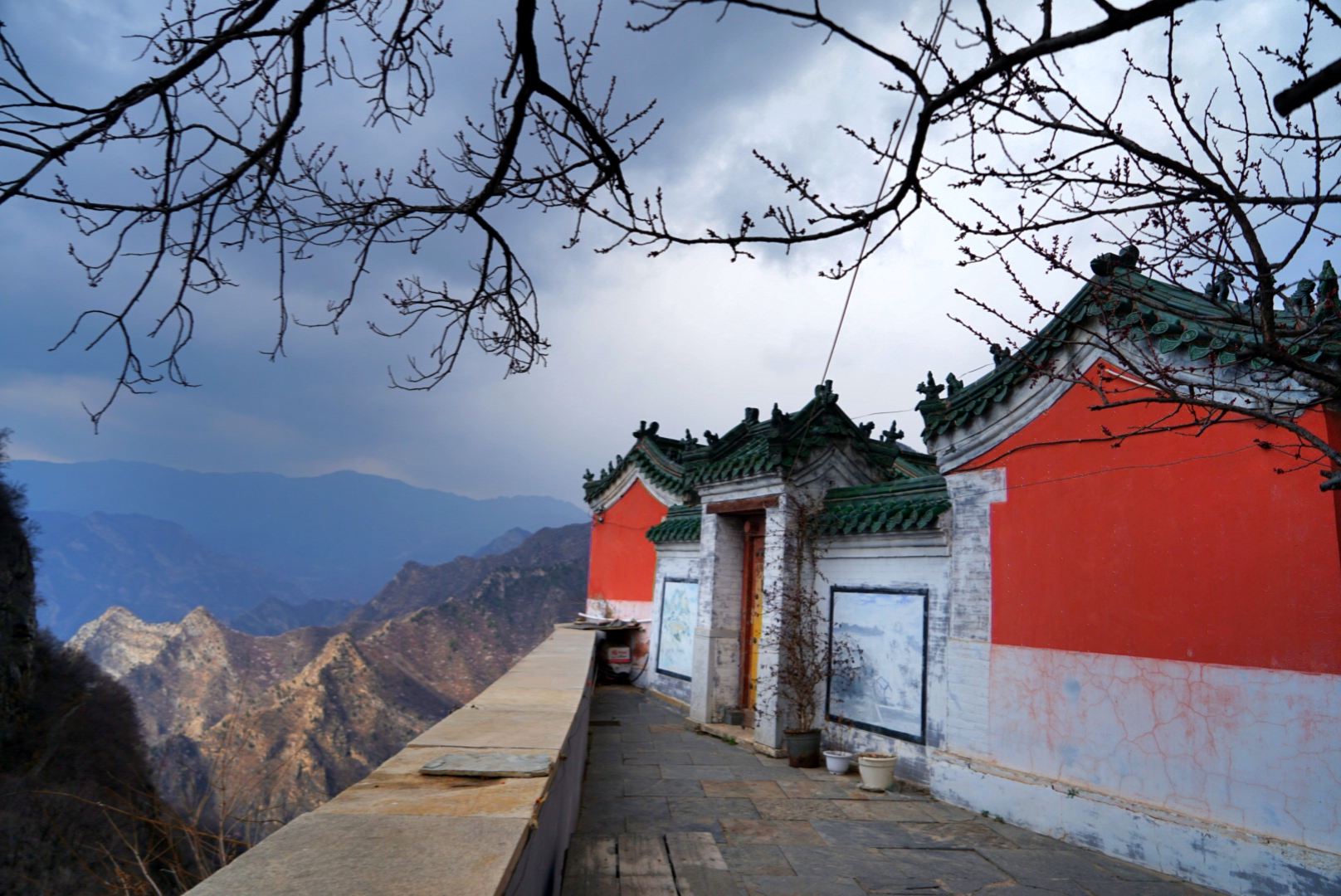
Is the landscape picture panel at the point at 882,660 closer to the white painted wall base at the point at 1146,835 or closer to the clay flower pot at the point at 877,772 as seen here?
the clay flower pot at the point at 877,772

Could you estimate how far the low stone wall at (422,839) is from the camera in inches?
54.0

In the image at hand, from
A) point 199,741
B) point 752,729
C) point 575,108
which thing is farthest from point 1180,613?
point 199,741

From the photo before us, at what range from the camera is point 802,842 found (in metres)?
5.19

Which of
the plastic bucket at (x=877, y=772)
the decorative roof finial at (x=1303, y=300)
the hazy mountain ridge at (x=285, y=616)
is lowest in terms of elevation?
the hazy mountain ridge at (x=285, y=616)

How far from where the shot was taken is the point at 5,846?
1772cm

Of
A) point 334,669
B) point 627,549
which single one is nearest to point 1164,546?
point 627,549

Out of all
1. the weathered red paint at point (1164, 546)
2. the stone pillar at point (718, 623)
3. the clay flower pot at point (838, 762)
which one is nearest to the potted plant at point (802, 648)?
the clay flower pot at point (838, 762)

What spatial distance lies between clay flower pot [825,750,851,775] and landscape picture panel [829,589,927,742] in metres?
0.34

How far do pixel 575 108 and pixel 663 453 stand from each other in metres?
11.2

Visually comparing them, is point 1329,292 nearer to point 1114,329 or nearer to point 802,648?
point 1114,329

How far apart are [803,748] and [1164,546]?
3.95 metres

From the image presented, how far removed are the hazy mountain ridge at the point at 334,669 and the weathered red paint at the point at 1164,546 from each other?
29782 millimetres

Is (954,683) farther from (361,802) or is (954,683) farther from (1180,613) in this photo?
(361,802)

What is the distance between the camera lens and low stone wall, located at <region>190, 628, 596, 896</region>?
1371 mm
